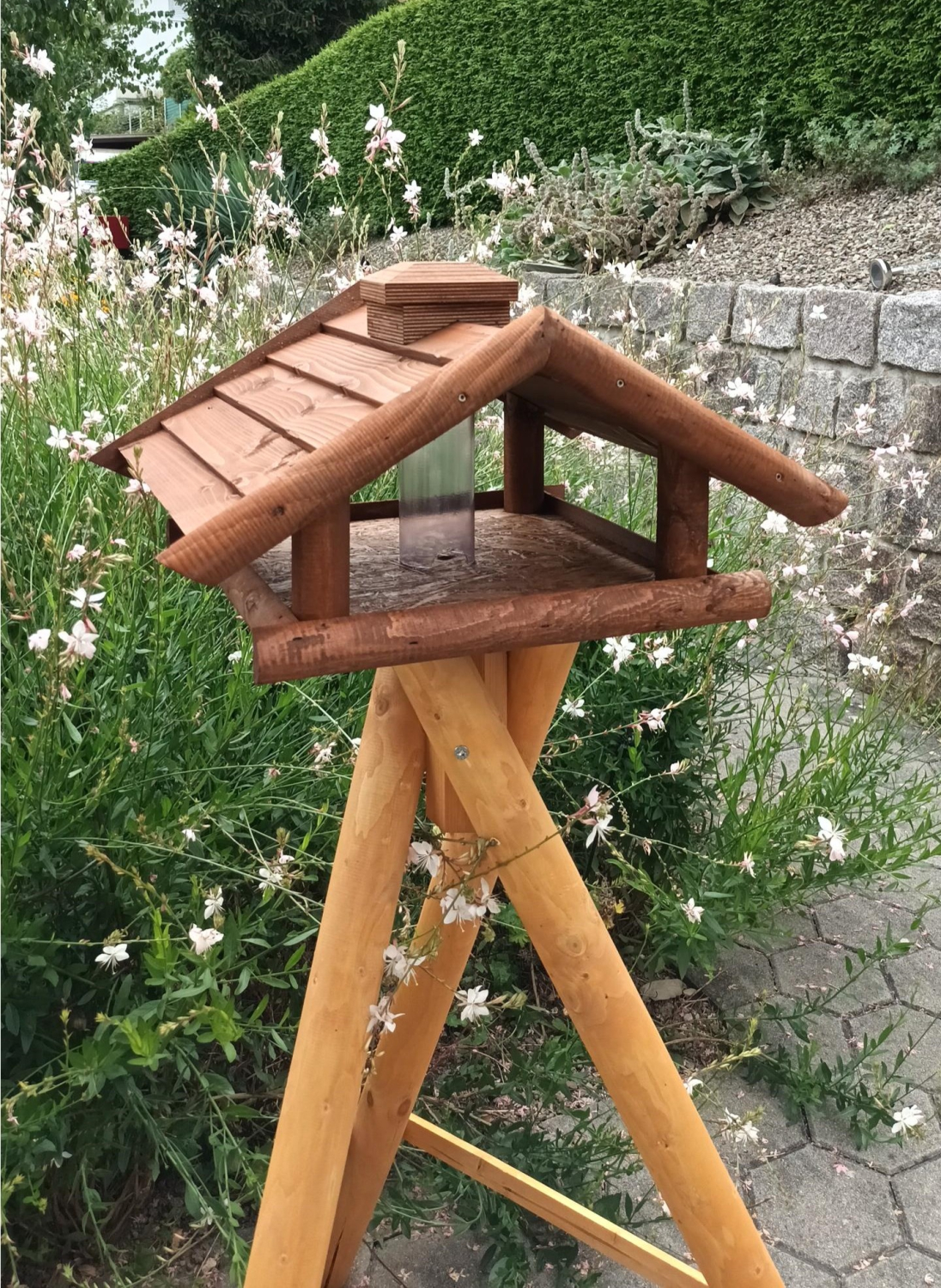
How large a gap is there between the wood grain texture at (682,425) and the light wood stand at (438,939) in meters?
0.31

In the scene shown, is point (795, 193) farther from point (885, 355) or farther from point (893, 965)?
point (893, 965)

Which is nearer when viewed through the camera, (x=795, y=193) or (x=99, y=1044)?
(x=99, y=1044)

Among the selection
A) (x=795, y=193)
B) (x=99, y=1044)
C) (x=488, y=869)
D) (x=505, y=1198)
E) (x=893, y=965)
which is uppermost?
(x=795, y=193)

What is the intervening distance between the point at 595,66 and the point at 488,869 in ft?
26.4

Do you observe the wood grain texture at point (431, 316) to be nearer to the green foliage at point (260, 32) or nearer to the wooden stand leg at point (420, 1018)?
the wooden stand leg at point (420, 1018)

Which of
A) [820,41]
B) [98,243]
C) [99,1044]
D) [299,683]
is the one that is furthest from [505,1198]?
[820,41]

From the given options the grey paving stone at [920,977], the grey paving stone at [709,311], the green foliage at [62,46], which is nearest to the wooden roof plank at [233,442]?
the grey paving stone at [920,977]

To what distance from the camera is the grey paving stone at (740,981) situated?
2.52 meters

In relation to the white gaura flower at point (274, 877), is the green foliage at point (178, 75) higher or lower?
higher

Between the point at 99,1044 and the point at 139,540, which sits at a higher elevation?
the point at 139,540

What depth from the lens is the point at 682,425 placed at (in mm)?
1076

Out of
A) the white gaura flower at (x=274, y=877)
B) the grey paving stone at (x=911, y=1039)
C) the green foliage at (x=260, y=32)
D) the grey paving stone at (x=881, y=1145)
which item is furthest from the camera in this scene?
the green foliage at (x=260, y=32)

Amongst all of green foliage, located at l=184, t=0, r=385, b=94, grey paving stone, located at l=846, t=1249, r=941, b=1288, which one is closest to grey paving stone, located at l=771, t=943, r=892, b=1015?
grey paving stone, located at l=846, t=1249, r=941, b=1288

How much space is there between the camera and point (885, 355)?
4238 millimetres
